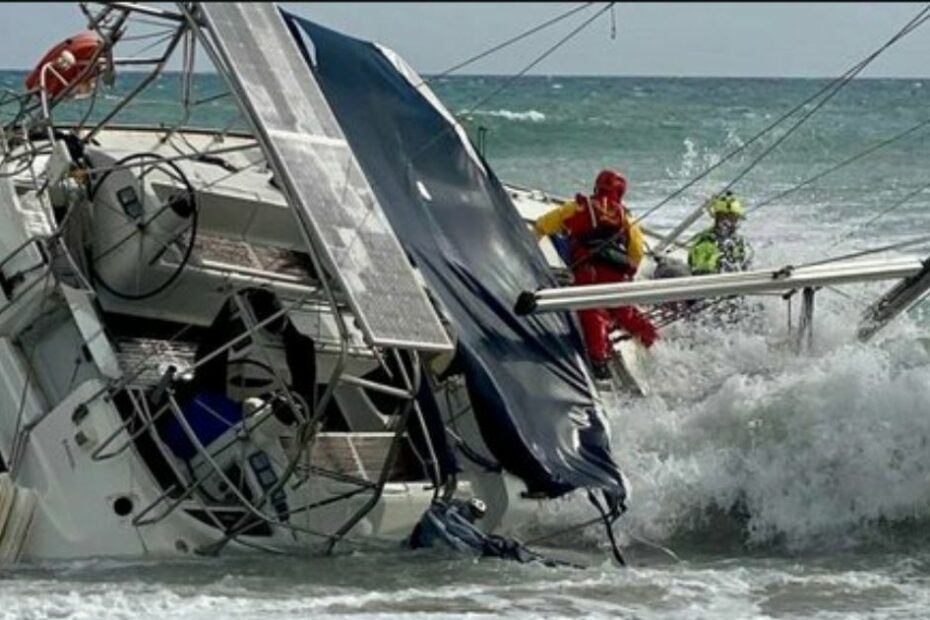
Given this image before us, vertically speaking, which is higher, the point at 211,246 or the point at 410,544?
the point at 211,246

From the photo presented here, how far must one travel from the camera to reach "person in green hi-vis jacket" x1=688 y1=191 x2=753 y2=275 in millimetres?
11781

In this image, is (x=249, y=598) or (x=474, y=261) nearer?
(x=249, y=598)

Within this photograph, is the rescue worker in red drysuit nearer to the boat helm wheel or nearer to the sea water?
the sea water

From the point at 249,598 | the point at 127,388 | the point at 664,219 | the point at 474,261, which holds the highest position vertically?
the point at 664,219

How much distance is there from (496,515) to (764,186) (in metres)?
12.6

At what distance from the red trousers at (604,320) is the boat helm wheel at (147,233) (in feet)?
6.89

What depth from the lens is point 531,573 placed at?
8211mm

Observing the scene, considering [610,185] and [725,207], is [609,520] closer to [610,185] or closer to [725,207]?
[610,185]

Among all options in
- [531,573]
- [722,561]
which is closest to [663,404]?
[722,561]

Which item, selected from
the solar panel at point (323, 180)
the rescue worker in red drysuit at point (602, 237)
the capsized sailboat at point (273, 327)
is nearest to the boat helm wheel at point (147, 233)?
the capsized sailboat at point (273, 327)

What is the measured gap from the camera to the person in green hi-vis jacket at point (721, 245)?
38.7ft

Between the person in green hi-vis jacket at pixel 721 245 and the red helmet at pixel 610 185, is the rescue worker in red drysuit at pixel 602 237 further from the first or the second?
the person in green hi-vis jacket at pixel 721 245

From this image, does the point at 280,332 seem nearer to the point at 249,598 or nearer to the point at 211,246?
the point at 211,246

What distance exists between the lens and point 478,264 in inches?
348
